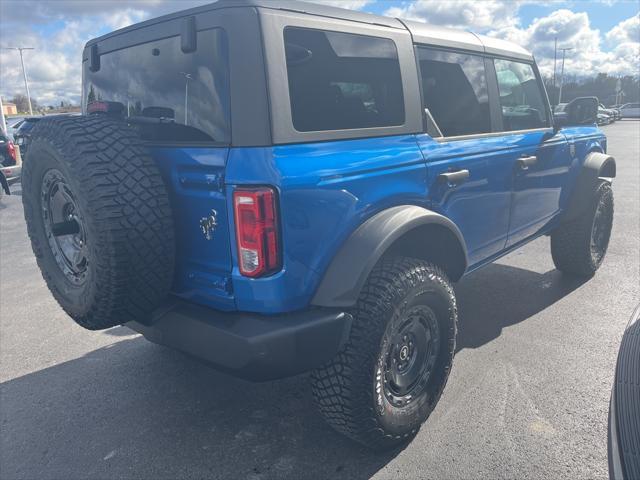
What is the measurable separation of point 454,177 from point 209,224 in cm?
144

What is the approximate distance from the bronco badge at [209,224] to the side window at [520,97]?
7.63 feet

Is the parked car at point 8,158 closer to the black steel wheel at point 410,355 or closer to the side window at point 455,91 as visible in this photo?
the side window at point 455,91

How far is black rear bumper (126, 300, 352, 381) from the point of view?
6.77 feet

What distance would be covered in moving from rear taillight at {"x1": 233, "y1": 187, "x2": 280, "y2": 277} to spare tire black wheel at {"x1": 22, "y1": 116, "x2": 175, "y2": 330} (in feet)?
1.22

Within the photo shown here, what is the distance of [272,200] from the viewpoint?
6.61 feet

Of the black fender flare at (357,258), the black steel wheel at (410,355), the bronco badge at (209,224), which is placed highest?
the bronco badge at (209,224)

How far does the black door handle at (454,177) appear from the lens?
2.80 m

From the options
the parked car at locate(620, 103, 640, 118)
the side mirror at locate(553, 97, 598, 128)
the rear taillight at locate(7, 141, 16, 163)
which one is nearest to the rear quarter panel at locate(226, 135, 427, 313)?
the side mirror at locate(553, 97, 598, 128)

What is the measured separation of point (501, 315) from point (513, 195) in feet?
3.54

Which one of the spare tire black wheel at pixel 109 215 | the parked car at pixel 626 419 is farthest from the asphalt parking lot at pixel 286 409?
the parked car at pixel 626 419

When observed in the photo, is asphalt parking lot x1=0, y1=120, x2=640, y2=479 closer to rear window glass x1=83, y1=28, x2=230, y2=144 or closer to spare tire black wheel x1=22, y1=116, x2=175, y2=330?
spare tire black wheel x1=22, y1=116, x2=175, y2=330

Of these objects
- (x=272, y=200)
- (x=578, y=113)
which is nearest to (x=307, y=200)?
(x=272, y=200)

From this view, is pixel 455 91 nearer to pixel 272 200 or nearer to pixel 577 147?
pixel 272 200

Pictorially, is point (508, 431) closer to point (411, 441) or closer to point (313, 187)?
point (411, 441)
